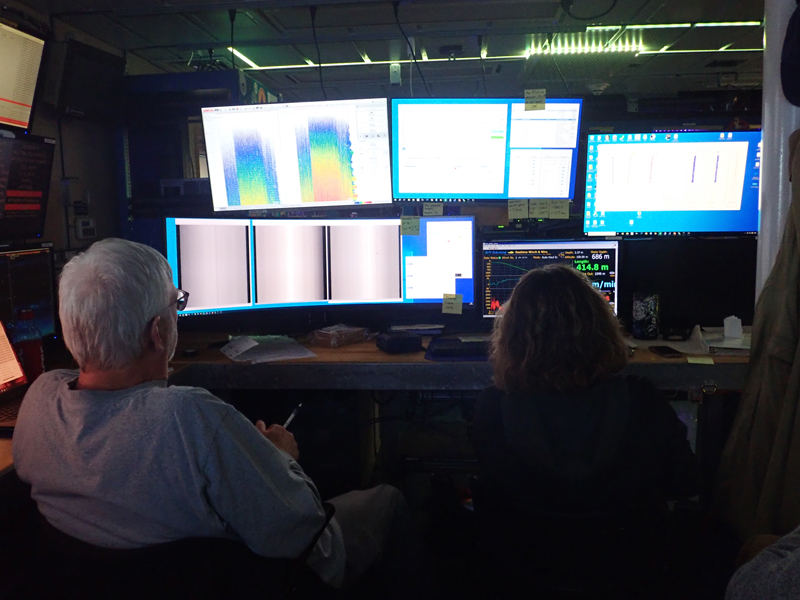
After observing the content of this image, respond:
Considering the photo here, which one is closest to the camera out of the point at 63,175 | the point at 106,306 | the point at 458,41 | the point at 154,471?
the point at 154,471

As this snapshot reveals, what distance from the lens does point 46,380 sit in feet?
3.48

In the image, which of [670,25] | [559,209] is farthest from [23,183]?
[670,25]

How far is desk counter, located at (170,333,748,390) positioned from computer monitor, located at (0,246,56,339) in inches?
22.8

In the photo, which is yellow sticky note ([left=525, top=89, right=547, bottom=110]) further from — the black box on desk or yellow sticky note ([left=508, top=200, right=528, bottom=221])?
the black box on desk

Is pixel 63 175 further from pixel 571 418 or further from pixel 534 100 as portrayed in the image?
pixel 571 418

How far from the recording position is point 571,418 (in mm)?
1167

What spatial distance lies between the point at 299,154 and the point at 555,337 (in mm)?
1344

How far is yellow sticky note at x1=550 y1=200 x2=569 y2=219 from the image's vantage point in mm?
2146

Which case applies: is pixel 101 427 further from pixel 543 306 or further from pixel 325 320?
pixel 325 320

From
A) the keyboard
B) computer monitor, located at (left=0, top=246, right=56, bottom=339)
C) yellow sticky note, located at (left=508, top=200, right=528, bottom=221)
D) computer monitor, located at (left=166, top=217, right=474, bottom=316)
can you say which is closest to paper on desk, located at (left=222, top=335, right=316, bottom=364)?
computer monitor, located at (left=166, top=217, right=474, bottom=316)

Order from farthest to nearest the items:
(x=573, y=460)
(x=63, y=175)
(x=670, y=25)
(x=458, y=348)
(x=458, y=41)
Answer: (x=458, y=41), (x=670, y=25), (x=63, y=175), (x=458, y=348), (x=573, y=460)

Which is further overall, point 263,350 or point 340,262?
point 340,262

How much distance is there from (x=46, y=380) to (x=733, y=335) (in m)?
2.11

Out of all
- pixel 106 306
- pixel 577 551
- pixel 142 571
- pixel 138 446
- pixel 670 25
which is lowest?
pixel 577 551
